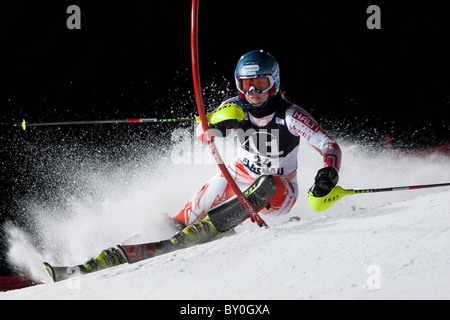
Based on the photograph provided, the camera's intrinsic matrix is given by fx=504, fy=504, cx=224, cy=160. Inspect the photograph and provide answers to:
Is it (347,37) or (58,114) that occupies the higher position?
(347,37)

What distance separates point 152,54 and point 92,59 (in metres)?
0.79

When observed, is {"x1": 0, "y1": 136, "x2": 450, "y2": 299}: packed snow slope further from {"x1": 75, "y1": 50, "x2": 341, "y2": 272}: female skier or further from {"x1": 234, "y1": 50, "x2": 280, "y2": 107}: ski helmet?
{"x1": 234, "y1": 50, "x2": 280, "y2": 107}: ski helmet

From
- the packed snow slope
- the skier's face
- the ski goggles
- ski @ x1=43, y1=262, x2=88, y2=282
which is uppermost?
the ski goggles

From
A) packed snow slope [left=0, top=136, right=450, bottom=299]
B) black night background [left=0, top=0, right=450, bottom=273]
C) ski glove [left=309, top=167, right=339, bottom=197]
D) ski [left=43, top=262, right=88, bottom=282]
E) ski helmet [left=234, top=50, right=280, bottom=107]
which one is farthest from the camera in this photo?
black night background [left=0, top=0, right=450, bottom=273]

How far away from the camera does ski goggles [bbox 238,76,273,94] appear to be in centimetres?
332

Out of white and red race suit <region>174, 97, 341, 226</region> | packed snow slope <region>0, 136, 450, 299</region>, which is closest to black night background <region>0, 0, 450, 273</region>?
white and red race suit <region>174, 97, 341, 226</region>

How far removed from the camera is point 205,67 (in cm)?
655

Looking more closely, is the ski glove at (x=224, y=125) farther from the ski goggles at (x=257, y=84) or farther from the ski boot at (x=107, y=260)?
the ski boot at (x=107, y=260)

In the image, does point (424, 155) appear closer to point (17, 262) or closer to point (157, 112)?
point (157, 112)

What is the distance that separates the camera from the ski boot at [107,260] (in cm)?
305

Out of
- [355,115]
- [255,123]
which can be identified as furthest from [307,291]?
[355,115]

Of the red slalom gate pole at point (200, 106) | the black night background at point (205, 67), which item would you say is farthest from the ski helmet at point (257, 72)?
the black night background at point (205, 67)
